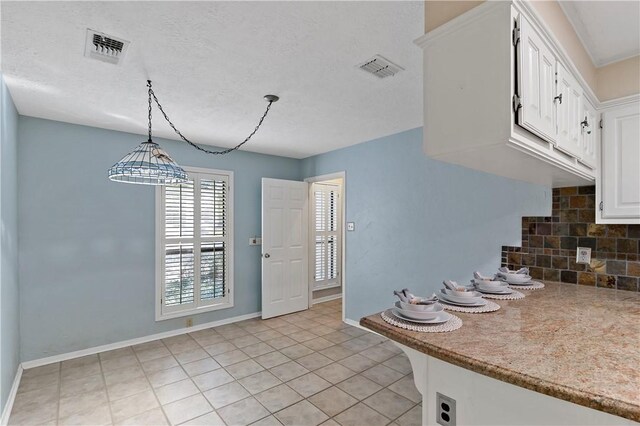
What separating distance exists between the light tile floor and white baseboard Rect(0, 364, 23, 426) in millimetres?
49

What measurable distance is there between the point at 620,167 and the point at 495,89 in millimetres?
1630

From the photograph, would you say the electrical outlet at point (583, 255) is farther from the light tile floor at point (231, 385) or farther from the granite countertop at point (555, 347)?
the light tile floor at point (231, 385)

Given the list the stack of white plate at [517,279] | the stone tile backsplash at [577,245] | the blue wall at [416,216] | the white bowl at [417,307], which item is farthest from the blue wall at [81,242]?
the stone tile backsplash at [577,245]

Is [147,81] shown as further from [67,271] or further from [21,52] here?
[67,271]

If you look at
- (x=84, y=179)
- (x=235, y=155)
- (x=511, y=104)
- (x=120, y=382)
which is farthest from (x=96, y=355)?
(x=511, y=104)

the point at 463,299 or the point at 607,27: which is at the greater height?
the point at 607,27

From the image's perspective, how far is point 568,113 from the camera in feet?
5.41

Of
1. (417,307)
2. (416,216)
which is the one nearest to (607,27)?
(417,307)

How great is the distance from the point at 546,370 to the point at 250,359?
9.83ft

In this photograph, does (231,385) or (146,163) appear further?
(231,385)

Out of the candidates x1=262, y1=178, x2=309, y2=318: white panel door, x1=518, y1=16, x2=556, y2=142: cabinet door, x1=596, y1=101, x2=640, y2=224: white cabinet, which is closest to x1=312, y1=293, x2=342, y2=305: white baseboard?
x1=262, y1=178, x2=309, y2=318: white panel door

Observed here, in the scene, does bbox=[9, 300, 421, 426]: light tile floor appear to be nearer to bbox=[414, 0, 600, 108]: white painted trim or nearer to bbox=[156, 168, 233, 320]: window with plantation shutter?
bbox=[156, 168, 233, 320]: window with plantation shutter

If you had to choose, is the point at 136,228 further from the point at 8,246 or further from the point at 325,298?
the point at 325,298

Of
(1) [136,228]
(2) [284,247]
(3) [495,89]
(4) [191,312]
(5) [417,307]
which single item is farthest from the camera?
(2) [284,247]
